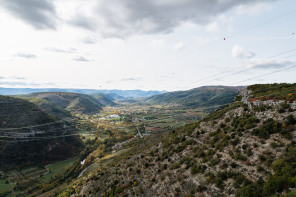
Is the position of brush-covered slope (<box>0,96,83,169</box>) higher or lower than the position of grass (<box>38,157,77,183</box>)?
higher

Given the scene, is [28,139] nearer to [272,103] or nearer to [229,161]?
[229,161]

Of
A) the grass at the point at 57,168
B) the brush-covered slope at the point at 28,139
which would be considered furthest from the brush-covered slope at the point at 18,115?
the grass at the point at 57,168

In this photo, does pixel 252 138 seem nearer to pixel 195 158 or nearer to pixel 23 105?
pixel 195 158

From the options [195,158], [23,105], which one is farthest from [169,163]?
[23,105]

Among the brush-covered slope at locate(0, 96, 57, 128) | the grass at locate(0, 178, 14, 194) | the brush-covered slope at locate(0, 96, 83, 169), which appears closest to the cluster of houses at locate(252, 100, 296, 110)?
the grass at locate(0, 178, 14, 194)

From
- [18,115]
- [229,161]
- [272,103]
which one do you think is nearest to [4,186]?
[18,115]

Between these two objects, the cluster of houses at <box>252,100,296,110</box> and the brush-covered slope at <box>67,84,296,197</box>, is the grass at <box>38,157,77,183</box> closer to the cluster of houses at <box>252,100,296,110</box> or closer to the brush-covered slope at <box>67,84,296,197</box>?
the brush-covered slope at <box>67,84,296,197</box>
